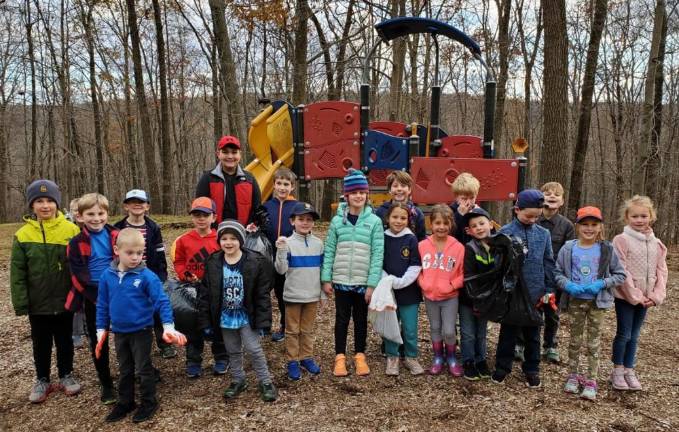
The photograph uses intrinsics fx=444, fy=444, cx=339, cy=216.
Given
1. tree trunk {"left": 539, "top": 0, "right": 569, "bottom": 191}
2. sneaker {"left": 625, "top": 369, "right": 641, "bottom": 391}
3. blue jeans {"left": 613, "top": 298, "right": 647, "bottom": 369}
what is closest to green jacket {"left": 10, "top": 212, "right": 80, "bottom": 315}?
blue jeans {"left": 613, "top": 298, "right": 647, "bottom": 369}

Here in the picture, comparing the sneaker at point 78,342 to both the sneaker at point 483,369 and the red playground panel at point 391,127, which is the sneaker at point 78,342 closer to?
the sneaker at point 483,369

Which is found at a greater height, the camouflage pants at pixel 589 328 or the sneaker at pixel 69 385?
the camouflage pants at pixel 589 328

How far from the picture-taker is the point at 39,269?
→ 3180 mm

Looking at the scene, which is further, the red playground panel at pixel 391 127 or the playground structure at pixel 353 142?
the red playground panel at pixel 391 127

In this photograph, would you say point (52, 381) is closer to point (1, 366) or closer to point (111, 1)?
point (1, 366)

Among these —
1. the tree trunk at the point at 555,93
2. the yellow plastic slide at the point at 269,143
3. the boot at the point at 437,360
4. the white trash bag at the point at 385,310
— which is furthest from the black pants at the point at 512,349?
the tree trunk at the point at 555,93

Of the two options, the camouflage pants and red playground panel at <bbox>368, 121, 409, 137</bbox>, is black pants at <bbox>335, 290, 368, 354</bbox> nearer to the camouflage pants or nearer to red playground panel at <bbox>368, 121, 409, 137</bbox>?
the camouflage pants

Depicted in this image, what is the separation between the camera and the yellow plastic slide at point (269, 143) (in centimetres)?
603

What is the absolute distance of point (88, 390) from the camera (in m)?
3.45

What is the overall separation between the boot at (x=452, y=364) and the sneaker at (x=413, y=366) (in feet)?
0.77

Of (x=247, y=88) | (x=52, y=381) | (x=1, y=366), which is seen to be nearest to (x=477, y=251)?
(x=52, y=381)

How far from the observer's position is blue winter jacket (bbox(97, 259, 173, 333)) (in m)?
2.95

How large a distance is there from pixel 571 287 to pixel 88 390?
3748mm

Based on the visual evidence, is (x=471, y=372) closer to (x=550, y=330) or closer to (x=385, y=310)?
(x=385, y=310)
